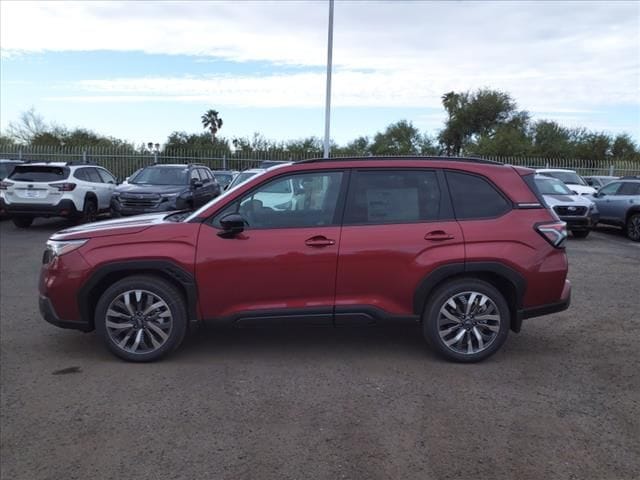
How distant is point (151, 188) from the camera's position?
14836 mm

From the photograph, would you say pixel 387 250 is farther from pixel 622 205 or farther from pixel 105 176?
pixel 105 176

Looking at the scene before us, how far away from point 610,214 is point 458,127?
1575 inches

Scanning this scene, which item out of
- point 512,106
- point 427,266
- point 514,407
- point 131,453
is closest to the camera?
point 131,453

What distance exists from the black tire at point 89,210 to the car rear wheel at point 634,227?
13.7m

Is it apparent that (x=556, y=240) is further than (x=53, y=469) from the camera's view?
Yes

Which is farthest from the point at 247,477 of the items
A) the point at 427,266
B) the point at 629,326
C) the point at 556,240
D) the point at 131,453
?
the point at 629,326

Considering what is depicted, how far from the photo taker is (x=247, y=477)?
11.2 ft

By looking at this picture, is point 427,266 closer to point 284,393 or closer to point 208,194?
point 284,393

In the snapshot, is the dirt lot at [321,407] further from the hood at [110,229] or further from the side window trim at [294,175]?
the side window trim at [294,175]

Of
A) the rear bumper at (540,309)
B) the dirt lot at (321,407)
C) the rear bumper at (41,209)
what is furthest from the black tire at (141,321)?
the rear bumper at (41,209)

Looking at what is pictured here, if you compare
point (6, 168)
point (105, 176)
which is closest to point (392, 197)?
point (105, 176)

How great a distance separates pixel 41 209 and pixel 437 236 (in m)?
12.1

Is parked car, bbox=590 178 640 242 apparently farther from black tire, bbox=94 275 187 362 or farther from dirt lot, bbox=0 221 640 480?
black tire, bbox=94 275 187 362

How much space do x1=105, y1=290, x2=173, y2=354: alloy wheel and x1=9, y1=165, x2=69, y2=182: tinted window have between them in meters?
10.7
